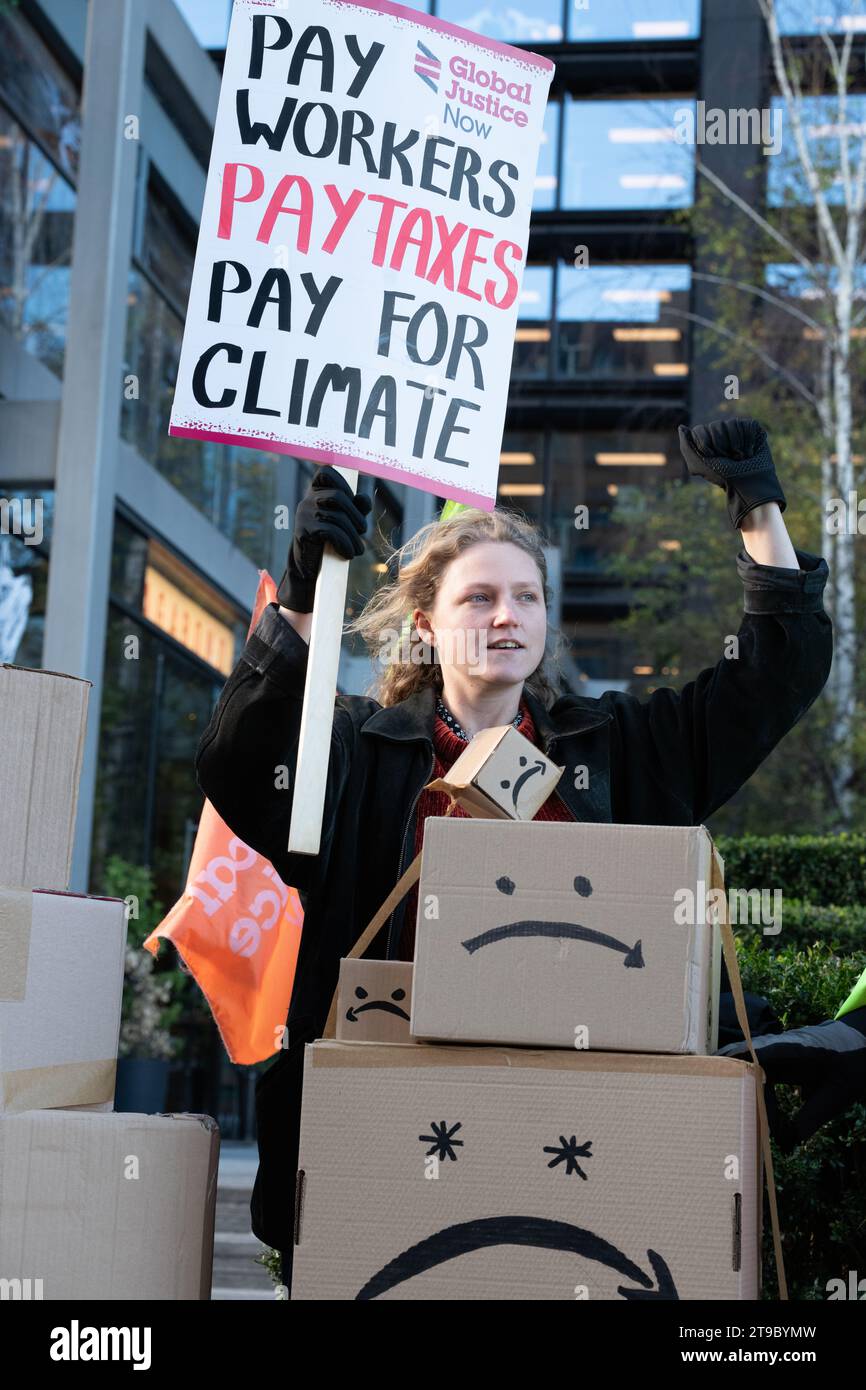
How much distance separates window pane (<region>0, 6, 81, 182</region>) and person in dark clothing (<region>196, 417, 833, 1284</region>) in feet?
24.7

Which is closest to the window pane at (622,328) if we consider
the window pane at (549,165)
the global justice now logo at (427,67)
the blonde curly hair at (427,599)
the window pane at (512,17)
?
the window pane at (549,165)

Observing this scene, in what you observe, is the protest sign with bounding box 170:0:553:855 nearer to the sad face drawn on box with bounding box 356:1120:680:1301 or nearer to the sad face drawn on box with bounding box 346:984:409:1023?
the sad face drawn on box with bounding box 346:984:409:1023

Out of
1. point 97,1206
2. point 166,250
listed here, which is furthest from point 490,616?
point 166,250

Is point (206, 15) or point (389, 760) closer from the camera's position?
point (389, 760)

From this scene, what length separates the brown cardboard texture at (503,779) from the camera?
2.52m

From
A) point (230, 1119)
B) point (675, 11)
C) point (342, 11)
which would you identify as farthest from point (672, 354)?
point (342, 11)

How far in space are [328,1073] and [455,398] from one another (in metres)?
1.37

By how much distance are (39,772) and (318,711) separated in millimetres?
472

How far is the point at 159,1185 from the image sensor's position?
2502 mm

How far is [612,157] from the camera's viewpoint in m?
22.6

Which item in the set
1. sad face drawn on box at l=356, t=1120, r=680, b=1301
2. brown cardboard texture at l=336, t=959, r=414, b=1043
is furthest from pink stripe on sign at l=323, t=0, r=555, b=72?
sad face drawn on box at l=356, t=1120, r=680, b=1301

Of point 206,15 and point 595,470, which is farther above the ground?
point 206,15

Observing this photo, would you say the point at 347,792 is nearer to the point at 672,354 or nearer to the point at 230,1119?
the point at 230,1119

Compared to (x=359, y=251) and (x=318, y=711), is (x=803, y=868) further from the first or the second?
(x=318, y=711)
